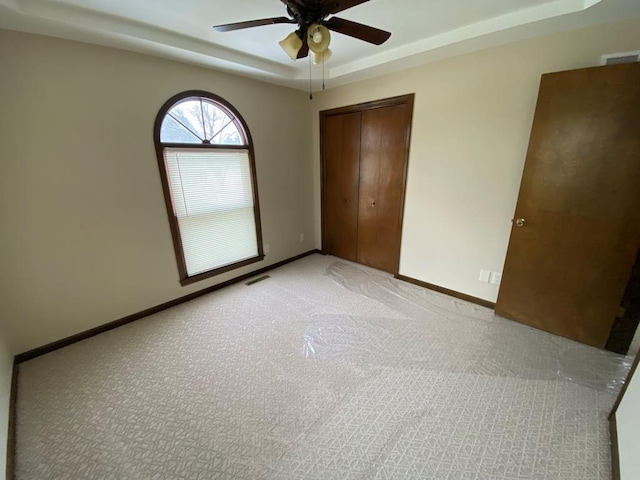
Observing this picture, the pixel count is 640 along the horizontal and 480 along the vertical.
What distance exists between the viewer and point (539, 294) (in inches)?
83.6

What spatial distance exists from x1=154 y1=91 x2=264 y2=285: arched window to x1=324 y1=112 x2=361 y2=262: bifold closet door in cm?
110

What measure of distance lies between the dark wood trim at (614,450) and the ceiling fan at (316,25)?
7.84ft

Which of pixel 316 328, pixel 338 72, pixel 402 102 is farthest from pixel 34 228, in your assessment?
pixel 402 102

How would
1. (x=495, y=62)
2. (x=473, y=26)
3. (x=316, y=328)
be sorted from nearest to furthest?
(x=473, y=26) → (x=495, y=62) → (x=316, y=328)

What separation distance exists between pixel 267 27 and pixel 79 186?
6.38ft

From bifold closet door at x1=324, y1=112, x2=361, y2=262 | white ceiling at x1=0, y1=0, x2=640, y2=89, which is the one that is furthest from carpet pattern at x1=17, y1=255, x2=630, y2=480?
white ceiling at x1=0, y1=0, x2=640, y2=89

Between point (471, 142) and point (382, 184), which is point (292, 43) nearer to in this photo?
point (471, 142)

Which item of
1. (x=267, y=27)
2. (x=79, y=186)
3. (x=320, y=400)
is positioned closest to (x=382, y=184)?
(x=267, y=27)

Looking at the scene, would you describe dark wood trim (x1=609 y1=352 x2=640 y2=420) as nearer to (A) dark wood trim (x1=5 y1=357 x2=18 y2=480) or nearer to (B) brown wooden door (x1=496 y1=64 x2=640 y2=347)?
(B) brown wooden door (x1=496 y1=64 x2=640 y2=347)

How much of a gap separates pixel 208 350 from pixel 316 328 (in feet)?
2.93

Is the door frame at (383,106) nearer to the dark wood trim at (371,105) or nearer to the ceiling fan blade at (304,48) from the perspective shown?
the dark wood trim at (371,105)

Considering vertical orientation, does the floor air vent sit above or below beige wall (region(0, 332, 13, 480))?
below

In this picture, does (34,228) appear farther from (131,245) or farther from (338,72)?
(338,72)

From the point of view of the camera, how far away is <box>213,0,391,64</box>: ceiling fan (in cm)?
124
